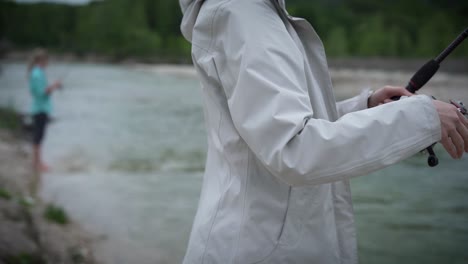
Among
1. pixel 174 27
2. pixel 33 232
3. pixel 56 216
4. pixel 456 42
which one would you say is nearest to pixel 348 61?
pixel 174 27

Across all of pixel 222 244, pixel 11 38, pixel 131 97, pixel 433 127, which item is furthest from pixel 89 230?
pixel 11 38

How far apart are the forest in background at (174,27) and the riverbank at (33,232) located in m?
43.0

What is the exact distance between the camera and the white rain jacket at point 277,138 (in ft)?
4.04

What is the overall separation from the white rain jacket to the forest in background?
4684cm

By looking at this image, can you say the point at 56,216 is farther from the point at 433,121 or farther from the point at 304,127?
the point at 433,121

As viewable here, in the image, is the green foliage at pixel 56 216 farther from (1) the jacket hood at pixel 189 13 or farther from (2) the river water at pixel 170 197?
(1) the jacket hood at pixel 189 13

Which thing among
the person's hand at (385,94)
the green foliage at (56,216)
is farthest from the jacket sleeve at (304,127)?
the green foliage at (56,216)

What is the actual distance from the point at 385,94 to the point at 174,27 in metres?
88.5

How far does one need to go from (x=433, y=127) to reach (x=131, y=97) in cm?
3153

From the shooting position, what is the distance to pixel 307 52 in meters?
1.53

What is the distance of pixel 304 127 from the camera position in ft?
4.05

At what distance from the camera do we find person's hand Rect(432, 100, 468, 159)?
124 centimetres

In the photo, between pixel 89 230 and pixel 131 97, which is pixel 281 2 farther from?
pixel 131 97

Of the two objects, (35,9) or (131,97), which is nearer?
(131,97)
